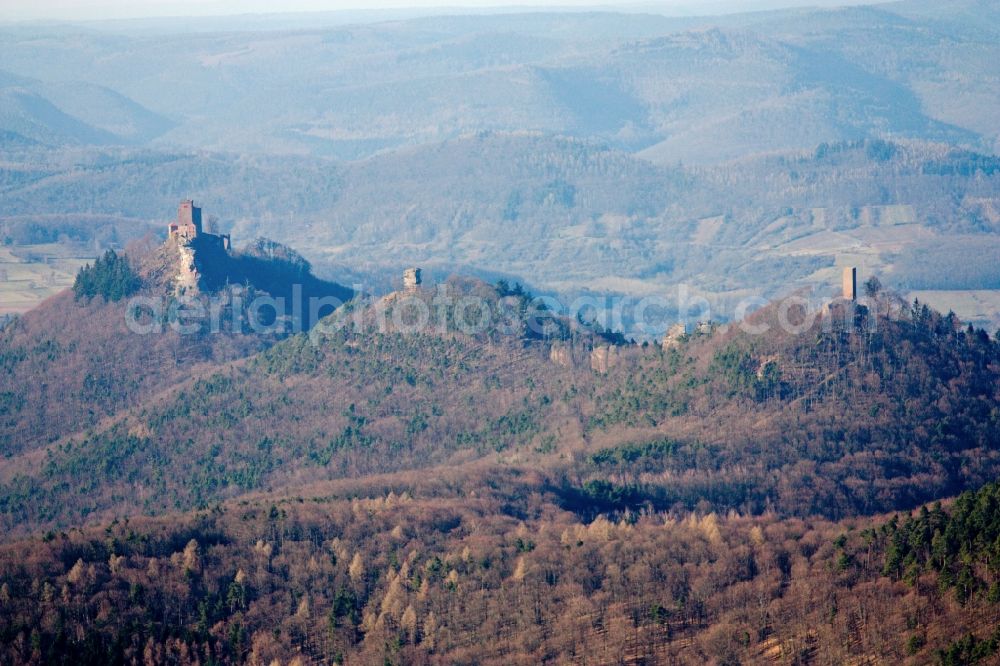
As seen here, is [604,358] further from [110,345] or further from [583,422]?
[110,345]

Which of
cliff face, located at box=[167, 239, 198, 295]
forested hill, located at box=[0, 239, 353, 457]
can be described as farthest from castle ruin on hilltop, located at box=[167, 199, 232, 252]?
forested hill, located at box=[0, 239, 353, 457]

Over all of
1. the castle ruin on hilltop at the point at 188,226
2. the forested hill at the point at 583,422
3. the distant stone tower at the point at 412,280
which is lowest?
the forested hill at the point at 583,422

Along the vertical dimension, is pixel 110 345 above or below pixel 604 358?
below

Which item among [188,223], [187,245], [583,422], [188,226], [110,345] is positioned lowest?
[583,422]

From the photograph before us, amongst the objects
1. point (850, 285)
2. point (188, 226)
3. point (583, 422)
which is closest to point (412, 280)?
point (188, 226)

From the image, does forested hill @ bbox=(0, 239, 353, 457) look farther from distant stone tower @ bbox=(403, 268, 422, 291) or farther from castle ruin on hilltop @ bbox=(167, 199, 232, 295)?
distant stone tower @ bbox=(403, 268, 422, 291)

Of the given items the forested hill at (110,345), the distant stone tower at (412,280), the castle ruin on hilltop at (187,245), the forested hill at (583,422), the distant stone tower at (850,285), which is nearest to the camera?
the forested hill at (583,422)

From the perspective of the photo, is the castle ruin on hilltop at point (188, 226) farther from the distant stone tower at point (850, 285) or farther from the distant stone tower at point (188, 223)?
the distant stone tower at point (850, 285)

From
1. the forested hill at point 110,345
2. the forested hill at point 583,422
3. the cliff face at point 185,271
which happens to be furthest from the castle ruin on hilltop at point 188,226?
the forested hill at point 583,422
